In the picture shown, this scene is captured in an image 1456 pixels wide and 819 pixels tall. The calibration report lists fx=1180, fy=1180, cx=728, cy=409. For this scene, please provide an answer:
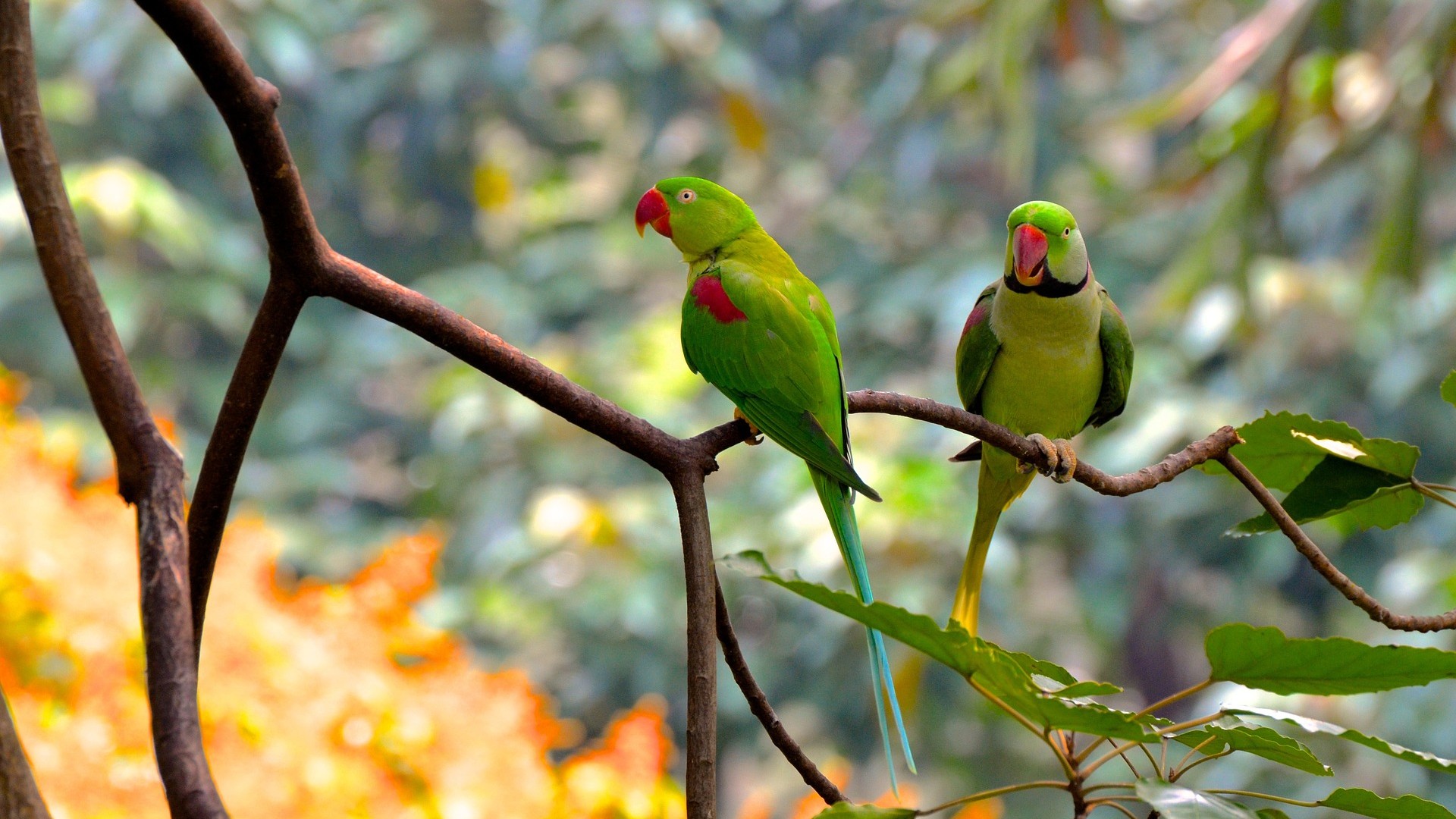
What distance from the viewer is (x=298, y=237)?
476 millimetres

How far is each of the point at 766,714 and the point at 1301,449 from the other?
0.32 metres

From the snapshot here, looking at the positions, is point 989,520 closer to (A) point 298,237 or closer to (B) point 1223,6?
(A) point 298,237

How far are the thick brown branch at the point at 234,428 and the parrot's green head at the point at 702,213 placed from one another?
15.5 inches

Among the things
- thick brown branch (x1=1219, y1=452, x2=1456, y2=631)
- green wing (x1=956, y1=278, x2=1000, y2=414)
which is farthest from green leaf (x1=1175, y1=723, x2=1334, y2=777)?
green wing (x1=956, y1=278, x2=1000, y2=414)

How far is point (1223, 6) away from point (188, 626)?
4.91m

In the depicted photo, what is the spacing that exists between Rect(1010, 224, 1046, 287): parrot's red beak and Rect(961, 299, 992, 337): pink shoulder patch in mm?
121

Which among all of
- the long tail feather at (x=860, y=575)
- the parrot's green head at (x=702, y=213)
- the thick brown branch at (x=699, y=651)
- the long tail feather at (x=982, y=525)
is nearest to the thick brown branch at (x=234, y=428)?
the thick brown branch at (x=699, y=651)

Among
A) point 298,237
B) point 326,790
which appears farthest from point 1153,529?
point 298,237

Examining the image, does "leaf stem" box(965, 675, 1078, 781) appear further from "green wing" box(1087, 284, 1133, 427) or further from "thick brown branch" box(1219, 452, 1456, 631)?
"green wing" box(1087, 284, 1133, 427)

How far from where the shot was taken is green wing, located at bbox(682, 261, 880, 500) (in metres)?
0.73

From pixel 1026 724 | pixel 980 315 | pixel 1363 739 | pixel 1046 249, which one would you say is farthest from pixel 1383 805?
pixel 980 315

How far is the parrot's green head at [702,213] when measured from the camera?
0.85m

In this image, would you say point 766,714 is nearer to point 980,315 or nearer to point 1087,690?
point 1087,690

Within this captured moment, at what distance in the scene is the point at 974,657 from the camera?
400mm
